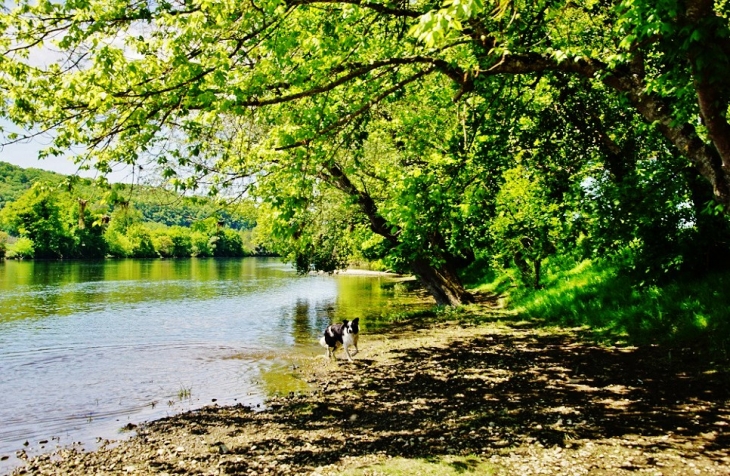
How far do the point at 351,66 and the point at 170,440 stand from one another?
7839 mm

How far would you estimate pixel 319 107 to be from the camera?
10.1m

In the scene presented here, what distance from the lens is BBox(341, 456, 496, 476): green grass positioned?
6395 millimetres

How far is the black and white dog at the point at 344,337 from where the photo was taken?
52.2 ft

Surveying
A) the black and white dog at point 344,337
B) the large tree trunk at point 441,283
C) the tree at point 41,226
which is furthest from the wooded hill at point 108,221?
the large tree trunk at point 441,283

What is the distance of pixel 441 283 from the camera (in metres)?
25.6

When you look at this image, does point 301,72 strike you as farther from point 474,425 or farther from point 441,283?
point 441,283

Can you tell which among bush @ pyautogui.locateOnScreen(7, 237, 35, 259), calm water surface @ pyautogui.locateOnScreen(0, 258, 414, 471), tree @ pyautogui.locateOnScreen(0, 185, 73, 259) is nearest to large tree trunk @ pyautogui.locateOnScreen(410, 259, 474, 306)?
calm water surface @ pyautogui.locateOnScreen(0, 258, 414, 471)

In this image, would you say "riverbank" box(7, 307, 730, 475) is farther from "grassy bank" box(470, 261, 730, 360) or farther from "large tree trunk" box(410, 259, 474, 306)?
"large tree trunk" box(410, 259, 474, 306)

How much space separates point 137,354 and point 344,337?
8770 mm

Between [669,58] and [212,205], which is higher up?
[669,58]

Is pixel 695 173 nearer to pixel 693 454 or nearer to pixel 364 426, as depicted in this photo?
pixel 693 454

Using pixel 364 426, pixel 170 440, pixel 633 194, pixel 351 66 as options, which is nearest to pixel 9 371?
pixel 170 440

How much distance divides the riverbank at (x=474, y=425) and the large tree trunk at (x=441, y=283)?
37.3 feet

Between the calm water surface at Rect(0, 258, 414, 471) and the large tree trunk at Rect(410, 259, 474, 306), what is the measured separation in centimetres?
352
